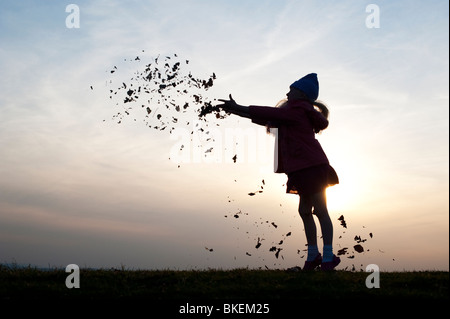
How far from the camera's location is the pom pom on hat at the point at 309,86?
10625 millimetres

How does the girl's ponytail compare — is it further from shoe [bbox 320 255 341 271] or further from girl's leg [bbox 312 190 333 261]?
shoe [bbox 320 255 341 271]

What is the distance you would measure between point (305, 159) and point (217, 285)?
2962mm

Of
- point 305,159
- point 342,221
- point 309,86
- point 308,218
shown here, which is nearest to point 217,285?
point 308,218

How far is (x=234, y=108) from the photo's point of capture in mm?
10234

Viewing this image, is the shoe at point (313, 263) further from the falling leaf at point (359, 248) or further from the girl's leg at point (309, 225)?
the falling leaf at point (359, 248)

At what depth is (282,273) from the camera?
377 inches

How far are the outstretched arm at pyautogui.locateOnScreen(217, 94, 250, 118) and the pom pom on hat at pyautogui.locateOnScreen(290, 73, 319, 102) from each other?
1.14 metres

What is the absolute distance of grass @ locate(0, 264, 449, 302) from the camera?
7637 millimetres

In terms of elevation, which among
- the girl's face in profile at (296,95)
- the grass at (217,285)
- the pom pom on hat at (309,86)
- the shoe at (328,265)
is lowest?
the grass at (217,285)

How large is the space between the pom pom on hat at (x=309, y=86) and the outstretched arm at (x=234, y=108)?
114 cm

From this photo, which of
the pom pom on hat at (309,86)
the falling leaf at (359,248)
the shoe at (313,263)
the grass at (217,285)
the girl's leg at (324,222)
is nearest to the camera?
the grass at (217,285)

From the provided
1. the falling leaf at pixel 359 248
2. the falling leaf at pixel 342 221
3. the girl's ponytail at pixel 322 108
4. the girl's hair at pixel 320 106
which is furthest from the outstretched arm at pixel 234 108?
the falling leaf at pixel 359 248
